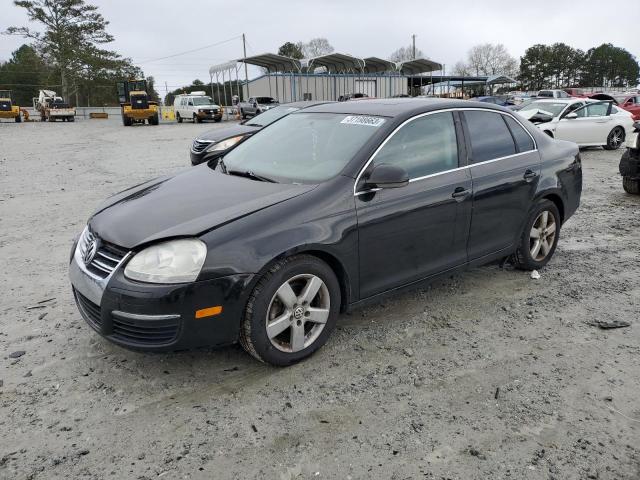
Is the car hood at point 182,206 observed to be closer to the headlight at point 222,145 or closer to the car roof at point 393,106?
the car roof at point 393,106

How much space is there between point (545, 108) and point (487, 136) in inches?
474

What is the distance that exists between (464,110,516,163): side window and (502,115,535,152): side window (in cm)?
8

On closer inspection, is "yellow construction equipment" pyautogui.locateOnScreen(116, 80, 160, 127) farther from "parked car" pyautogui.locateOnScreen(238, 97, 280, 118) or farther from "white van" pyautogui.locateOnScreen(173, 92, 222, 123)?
"parked car" pyautogui.locateOnScreen(238, 97, 280, 118)

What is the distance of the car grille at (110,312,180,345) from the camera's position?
2.89 m

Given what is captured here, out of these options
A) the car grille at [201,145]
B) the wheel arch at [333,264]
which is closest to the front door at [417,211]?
the wheel arch at [333,264]

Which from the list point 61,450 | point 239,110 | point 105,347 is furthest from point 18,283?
point 239,110

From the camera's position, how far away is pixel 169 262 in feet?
9.62

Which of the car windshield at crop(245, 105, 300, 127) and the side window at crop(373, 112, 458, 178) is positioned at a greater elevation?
the car windshield at crop(245, 105, 300, 127)

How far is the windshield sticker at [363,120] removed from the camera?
12.6ft

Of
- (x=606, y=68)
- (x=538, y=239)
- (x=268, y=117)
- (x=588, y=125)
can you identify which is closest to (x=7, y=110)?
(x=268, y=117)

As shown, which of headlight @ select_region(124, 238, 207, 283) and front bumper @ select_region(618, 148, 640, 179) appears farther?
front bumper @ select_region(618, 148, 640, 179)

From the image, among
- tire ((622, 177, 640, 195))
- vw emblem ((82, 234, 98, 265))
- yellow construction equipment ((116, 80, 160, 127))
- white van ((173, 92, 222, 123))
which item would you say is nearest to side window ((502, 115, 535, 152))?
vw emblem ((82, 234, 98, 265))

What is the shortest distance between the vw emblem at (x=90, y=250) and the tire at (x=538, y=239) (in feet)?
11.5

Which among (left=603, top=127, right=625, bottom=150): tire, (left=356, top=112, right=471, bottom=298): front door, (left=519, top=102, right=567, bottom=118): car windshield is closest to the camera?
(left=356, top=112, right=471, bottom=298): front door
